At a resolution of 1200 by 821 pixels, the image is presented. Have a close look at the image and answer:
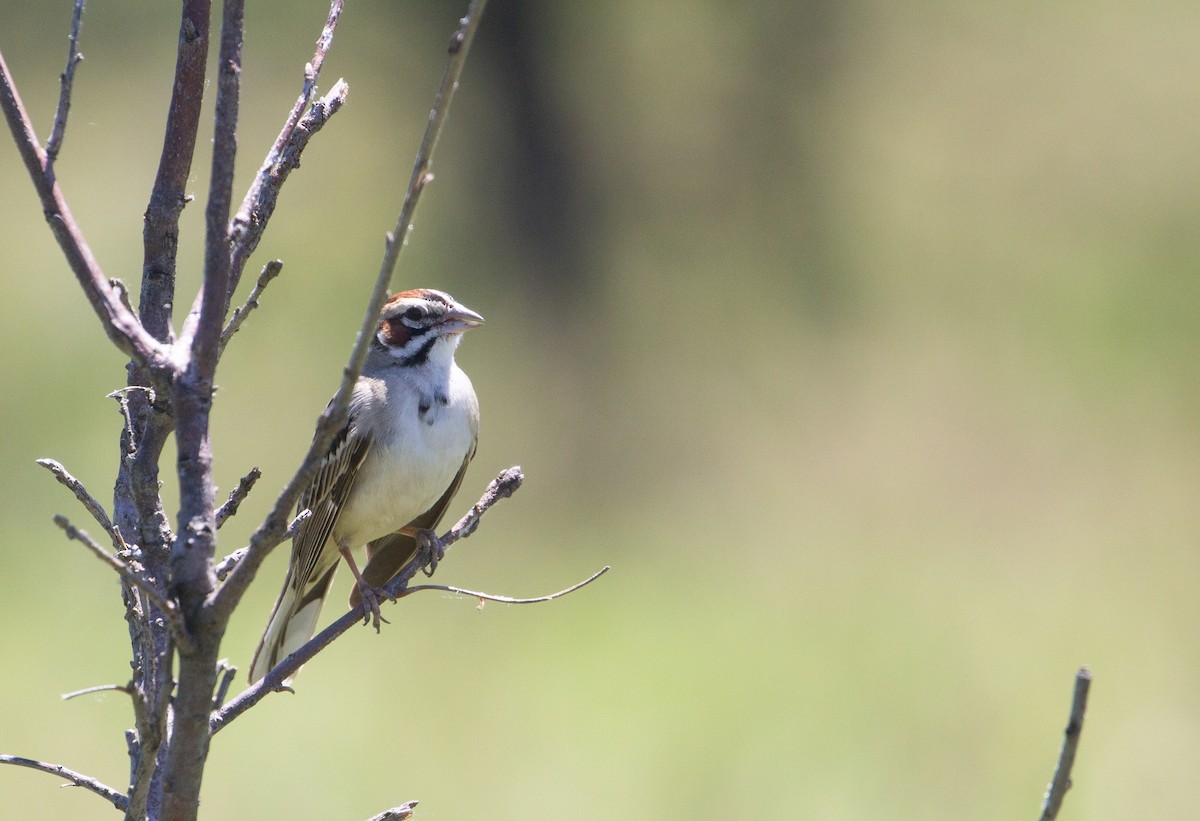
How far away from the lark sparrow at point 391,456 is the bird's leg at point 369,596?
0.06 ft

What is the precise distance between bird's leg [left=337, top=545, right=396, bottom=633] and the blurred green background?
339cm

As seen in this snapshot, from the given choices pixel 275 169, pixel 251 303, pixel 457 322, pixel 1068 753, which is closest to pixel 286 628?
pixel 457 322

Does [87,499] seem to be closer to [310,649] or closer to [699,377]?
[310,649]

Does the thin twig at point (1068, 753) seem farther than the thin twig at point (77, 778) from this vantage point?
No

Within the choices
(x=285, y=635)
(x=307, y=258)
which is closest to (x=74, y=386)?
(x=307, y=258)

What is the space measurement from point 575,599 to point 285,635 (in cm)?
573

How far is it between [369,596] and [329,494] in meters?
0.80

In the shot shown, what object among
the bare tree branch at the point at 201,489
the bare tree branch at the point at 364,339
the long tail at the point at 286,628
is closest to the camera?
the bare tree branch at the point at 364,339

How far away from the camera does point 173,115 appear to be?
207 cm

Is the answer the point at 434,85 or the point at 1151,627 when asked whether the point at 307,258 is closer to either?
the point at 434,85

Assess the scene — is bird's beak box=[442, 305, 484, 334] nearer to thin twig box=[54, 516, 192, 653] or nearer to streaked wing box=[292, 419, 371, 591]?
streaked wing box=[292, 419, 371, 591]

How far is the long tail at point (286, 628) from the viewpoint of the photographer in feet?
12.2

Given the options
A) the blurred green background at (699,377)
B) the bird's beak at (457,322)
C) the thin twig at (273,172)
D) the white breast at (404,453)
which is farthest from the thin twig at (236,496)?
the blurred green background at (699,377)

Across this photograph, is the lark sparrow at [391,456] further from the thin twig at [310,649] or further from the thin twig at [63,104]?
the thin twig at [63,104]
